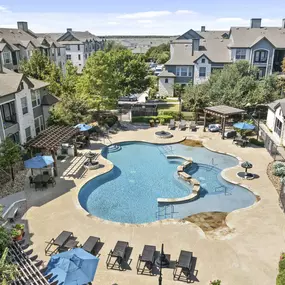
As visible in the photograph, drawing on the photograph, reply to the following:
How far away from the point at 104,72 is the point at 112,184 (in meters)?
19.1

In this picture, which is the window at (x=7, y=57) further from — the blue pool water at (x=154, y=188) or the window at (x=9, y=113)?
the blue pool water at (x=154, y=188)

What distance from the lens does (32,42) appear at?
54812mm

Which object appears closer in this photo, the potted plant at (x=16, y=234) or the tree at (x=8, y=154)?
the potted plant at (x=16, y=234)

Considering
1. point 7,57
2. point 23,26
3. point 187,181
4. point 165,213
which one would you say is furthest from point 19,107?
point 23,26

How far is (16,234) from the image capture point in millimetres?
15438

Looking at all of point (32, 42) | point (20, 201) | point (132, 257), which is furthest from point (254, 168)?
point (32, 42)

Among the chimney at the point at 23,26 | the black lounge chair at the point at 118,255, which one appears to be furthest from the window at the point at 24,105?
the chimney at the point at 23,26

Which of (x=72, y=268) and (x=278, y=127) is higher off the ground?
(x=278, y=127)

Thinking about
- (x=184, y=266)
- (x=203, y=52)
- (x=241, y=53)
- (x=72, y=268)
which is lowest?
(x=184, y=266)

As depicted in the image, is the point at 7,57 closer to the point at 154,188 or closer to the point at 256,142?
the point at 154,188

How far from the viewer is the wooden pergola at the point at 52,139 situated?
76.9 feet

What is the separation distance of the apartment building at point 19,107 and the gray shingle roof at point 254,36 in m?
39.7

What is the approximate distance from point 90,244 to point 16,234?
13.5 feet

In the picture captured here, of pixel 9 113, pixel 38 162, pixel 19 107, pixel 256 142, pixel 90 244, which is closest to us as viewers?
pixel 90 244
